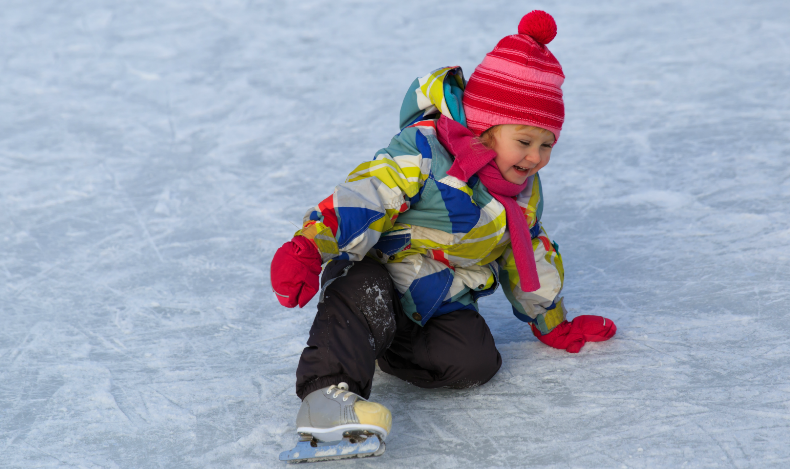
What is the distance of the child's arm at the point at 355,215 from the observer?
1.41 meters

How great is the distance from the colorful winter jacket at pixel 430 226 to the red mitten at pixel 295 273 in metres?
0.04

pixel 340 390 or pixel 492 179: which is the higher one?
pixel 492 179

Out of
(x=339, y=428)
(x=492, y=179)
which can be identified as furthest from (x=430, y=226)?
(x=339, y=428)

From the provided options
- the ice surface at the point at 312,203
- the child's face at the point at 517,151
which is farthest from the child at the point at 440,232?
the ice surface at the point at 312,203

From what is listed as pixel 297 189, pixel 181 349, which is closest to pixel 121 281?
pixel 181 349

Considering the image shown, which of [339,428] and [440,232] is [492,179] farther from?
[339,428]

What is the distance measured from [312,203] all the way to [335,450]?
1517 mm

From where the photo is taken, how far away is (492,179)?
5.47ft

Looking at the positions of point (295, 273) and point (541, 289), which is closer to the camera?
point (295, 273)

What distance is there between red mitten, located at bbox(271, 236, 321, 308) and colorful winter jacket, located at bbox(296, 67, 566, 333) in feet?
0.14

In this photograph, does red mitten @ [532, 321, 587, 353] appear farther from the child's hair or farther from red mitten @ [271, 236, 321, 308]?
red mitten @ [271, 236, 321, 308]

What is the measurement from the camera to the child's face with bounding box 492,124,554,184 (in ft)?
5.50

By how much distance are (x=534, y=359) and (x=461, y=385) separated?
233 mm

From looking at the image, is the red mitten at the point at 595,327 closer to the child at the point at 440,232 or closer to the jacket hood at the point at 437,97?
the child at the point at 440,232
